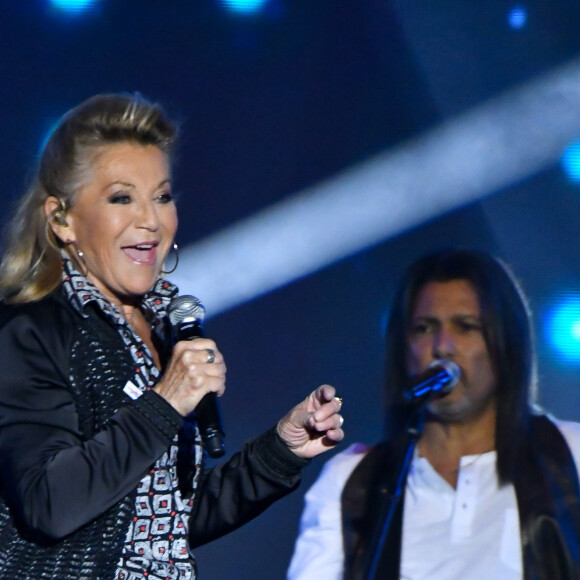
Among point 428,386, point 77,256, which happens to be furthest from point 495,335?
point 77,256

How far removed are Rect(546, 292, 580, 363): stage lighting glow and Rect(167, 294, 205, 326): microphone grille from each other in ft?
3.37

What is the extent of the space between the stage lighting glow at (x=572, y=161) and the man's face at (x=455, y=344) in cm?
36

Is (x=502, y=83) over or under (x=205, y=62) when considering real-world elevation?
under

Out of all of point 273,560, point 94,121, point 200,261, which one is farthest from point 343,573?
point 94,121

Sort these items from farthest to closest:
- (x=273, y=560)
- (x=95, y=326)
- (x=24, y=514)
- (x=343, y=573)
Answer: (x=273, y=560), (x=343, y=573), (x=95, y=326), (x=24, y=514)

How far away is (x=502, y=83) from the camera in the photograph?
239 centimetres

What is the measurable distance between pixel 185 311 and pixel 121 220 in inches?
9.4

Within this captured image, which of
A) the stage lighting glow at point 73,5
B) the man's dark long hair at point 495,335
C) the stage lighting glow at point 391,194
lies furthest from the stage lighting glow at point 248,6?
the man's dark long hair at point 495,335

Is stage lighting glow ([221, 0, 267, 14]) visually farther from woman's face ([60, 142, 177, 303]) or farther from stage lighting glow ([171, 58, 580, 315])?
woman's face ([60, 142, 177, 303])

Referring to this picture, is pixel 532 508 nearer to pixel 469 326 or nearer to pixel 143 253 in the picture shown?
pixel 469 326

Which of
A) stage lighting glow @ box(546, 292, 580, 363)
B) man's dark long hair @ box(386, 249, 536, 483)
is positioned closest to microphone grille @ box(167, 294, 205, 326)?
man's dark long hair @ box(386, 249, 536, 483)

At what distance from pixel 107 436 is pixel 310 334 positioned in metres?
1.04

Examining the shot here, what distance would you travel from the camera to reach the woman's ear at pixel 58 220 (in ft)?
5.83

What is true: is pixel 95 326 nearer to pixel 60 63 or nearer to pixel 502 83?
pixel 60 63
